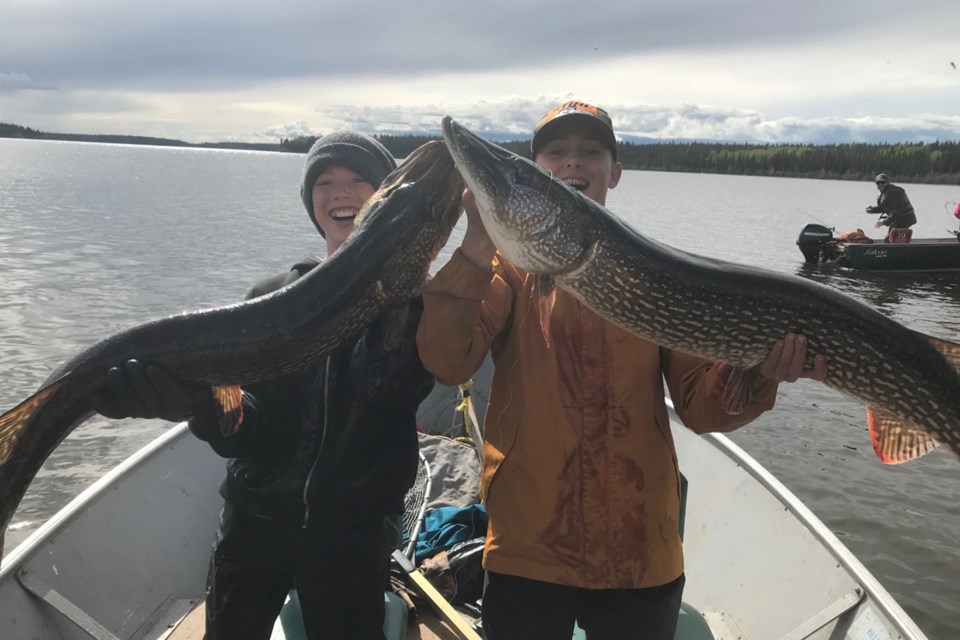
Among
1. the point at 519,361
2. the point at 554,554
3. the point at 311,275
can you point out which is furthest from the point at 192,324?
the point at 554,554

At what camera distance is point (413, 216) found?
234 cm

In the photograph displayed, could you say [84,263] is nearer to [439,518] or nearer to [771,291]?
[439,518]

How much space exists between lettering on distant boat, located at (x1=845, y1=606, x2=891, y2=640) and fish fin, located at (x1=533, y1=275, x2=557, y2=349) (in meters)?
2.15

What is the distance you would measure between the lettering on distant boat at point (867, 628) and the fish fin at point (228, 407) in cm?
299

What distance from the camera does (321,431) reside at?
242 cm

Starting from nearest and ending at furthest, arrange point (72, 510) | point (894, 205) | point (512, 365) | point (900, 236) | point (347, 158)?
point (512, 365)
point (347, 158)
point (72, 510)
point (894, 205)
point (900, 236)

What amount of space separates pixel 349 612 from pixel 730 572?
8.17ft

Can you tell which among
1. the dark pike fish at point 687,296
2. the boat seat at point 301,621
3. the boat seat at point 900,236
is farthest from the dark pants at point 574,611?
the boat seat at point 900,236

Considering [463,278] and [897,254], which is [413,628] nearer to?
[463,278]

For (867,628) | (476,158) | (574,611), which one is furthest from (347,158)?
(867,628)

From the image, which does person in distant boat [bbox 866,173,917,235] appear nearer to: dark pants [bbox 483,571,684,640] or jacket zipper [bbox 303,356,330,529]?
dark pants [bbox 483,571,684,640]

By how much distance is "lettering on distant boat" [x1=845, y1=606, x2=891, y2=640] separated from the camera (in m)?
2.82

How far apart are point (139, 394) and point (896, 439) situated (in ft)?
9.30

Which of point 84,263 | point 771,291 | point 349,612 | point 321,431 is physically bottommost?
point 84,263
